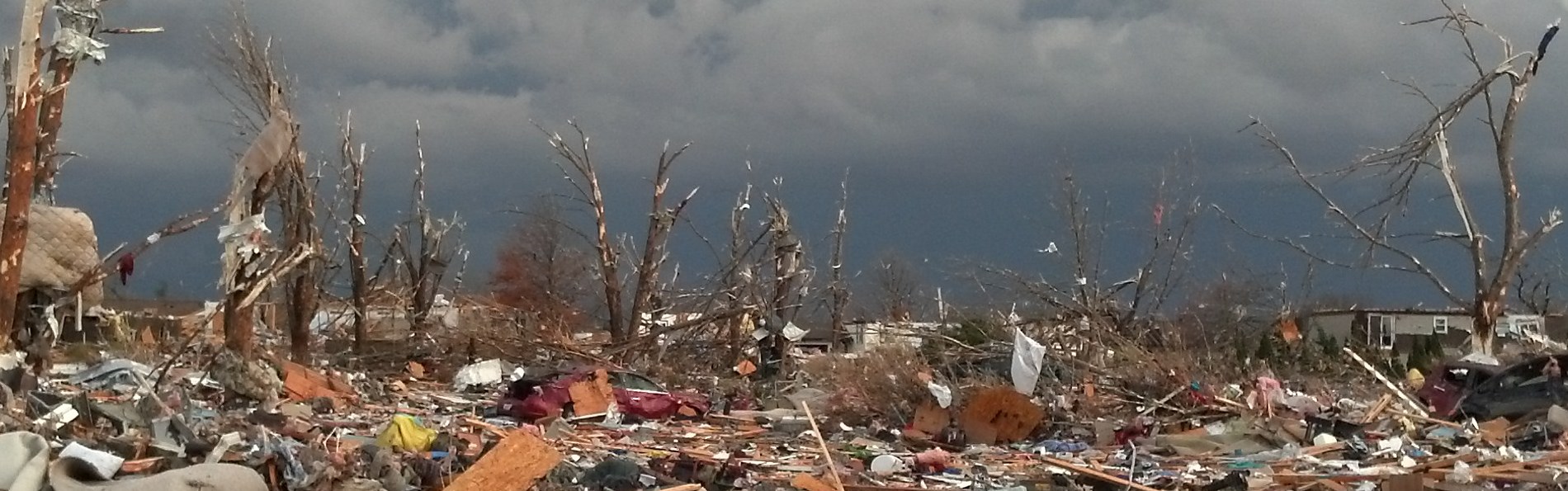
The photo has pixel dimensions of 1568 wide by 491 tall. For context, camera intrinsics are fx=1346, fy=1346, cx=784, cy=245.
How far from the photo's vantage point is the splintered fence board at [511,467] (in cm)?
957

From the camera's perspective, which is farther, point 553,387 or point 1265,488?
point 553,387

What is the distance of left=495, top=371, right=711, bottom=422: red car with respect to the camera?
55.3 ft

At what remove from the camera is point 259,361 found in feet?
54.5

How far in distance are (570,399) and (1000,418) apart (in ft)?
18.0

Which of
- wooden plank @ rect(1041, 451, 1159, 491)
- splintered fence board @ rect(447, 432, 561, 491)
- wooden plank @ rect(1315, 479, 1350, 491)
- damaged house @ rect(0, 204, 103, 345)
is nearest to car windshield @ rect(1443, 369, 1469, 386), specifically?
wooden plank @ rect(1315, 479, 1350, 491)

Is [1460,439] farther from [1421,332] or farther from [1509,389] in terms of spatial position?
[1421,332]

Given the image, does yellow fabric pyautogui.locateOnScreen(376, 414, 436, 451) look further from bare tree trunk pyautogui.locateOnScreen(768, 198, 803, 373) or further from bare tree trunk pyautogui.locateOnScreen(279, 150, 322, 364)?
bare tree trunk pyautogui.locateOnScreen(768, 198, 803, 373)

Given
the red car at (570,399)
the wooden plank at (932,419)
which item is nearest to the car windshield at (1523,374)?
the wooden plank at (932,419)

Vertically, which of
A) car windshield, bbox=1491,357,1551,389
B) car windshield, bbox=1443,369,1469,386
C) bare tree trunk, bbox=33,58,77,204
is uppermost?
bare tree trunk, bbox=33,58,77,204

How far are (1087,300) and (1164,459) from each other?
→ 45.3 ft

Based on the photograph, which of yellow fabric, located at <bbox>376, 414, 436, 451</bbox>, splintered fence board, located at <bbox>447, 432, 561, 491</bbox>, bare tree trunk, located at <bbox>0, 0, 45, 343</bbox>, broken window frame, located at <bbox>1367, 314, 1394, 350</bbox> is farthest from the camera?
broken window frame, located at <bbox>1367, 314, 1394, 350</bbox>

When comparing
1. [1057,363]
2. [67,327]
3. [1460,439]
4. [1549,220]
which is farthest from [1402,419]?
[67,327]

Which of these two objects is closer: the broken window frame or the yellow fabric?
the yellow fabric

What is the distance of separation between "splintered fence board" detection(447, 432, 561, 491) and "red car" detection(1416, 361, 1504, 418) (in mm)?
11106
